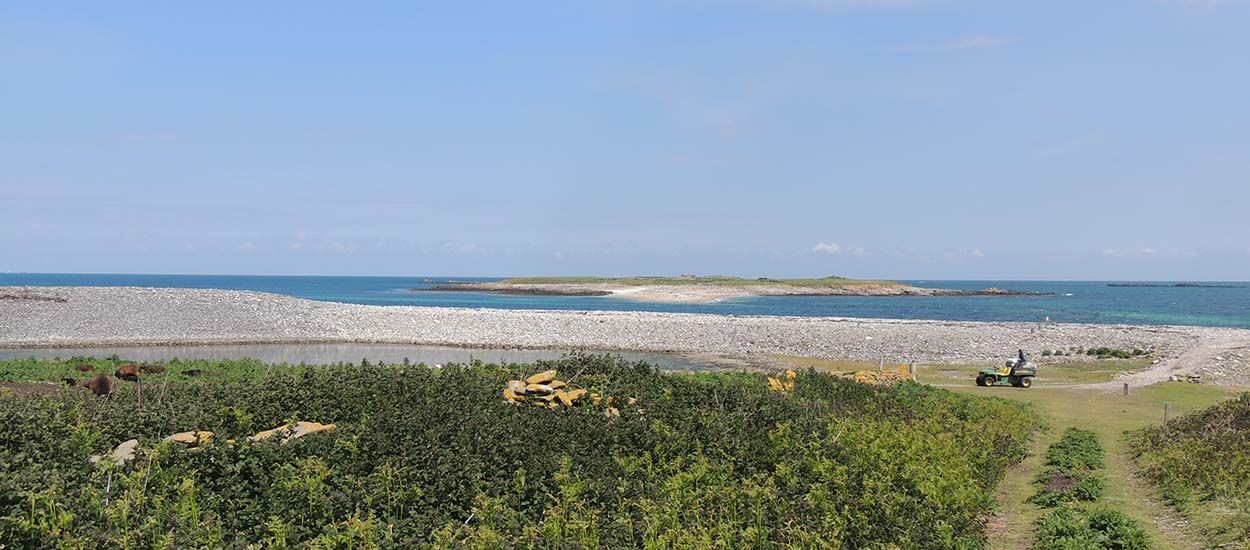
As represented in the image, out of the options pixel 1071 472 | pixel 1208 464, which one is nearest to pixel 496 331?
pixel 1071 472

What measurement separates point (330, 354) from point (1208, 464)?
45243mm

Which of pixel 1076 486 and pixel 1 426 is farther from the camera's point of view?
pixel 1076 486

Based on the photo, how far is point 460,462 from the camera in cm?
1205

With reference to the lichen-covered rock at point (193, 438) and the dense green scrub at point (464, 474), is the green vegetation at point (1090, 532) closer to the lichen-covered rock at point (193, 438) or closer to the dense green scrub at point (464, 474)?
the dense green scrub at point (464, 474)

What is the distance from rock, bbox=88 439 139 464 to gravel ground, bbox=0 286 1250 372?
132ft

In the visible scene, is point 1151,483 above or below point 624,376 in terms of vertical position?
below

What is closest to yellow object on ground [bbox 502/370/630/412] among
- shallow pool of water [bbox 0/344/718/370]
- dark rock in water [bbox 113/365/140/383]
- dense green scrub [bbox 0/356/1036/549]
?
dense green scrub [bbox 0/356/1036/549]

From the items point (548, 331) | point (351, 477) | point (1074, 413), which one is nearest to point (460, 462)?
point (351, 477)

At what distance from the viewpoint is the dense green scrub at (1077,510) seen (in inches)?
483

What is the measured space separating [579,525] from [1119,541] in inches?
313

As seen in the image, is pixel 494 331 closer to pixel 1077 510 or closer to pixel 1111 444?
pixel 1111 444

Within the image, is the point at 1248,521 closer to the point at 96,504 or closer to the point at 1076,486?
the point at 1076,486

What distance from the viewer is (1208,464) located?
16844 mm

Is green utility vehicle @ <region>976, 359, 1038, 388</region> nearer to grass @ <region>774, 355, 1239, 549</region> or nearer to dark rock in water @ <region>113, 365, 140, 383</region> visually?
grass @ <region>774, 355, 1239, 549</region>
